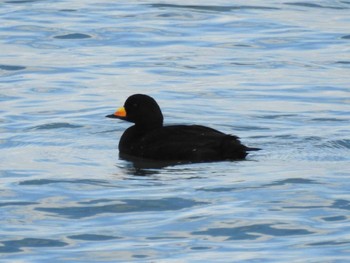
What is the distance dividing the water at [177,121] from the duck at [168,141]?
161mm

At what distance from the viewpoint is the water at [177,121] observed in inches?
418

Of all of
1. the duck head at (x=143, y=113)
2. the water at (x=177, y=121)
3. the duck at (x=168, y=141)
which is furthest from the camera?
the duck head at (x=143, y=113)

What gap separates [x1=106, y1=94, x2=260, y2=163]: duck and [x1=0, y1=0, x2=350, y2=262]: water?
161 mm

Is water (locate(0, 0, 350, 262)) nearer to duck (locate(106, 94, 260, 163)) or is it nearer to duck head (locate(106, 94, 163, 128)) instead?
duck (locate(106, 94, 260, 163))

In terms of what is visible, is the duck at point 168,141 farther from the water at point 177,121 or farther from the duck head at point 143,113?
the water at point 177,121

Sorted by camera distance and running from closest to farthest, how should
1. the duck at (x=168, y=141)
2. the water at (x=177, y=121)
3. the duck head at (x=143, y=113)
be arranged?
1. the water at (x=177, y=121)
2. the duck at (x=168, y=141)
3. the duck head at (x=143, y=113)

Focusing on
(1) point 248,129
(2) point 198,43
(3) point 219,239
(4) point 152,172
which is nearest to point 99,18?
(2) point 198,43

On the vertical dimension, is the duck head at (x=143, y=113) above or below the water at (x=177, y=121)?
above

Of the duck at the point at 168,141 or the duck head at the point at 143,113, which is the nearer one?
the duck at the point at 168,141

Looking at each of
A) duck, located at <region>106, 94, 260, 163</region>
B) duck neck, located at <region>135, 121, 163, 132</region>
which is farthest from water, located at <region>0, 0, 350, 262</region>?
duck neck, located at <region>135, 121, 163, 132</region>

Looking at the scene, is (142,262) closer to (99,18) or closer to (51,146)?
(51,146)

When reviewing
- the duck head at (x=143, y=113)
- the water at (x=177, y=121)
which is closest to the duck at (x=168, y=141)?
the duck head at (x=143, y=113)

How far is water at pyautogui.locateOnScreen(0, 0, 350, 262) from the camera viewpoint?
10.6 m

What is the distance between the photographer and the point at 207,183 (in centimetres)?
1257
